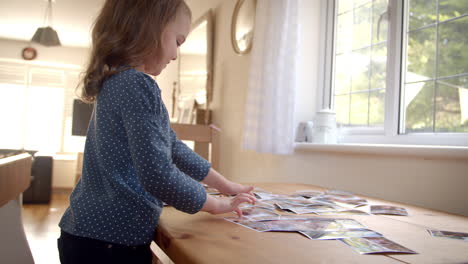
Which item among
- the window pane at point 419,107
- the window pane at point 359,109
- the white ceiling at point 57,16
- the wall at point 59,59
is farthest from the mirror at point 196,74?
the wall at point 59,59

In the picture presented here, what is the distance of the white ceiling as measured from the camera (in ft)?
17.5

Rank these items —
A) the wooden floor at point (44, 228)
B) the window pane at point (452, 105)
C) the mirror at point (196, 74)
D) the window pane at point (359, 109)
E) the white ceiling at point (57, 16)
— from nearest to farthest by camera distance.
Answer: the window pane at point (452, 105), the window pane at point (359, 109), the wooden floor at point (44, 228), the mirror at point (196, 74), the white ceiling at point (57, 16)

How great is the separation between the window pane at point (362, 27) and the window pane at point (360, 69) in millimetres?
47

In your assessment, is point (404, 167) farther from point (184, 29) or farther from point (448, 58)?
point (184, 29)

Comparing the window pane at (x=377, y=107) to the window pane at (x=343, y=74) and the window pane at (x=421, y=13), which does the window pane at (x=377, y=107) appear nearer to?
the window pane at (x=343, y=74)

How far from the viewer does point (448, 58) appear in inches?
69.4

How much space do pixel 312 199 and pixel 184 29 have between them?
64cm

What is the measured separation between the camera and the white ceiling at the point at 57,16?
5.34m

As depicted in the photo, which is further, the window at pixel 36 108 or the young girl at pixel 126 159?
the window at pixel 36 108

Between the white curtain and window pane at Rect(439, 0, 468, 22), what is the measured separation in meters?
0.75

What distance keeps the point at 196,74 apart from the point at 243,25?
1183 mm

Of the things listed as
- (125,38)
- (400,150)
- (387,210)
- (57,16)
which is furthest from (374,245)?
(57,16)

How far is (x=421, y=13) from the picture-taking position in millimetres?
1924

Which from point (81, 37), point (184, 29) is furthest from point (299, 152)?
point (81, 37)
